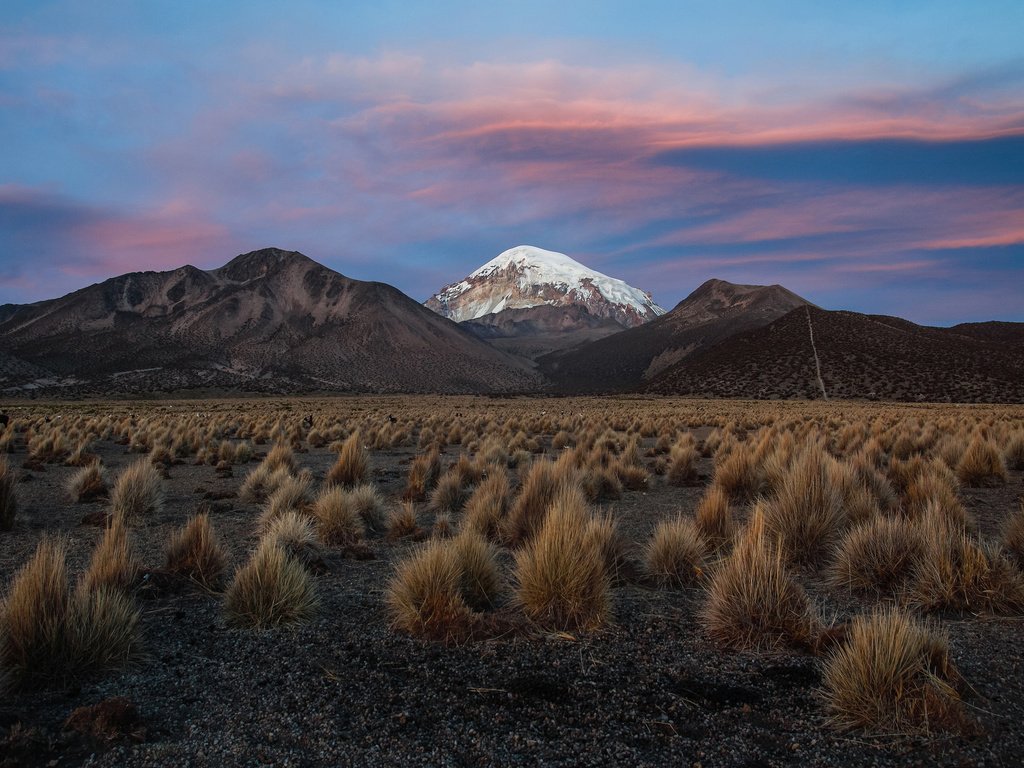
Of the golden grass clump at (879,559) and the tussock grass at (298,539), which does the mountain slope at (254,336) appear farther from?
the golden grass clump at (879,559)

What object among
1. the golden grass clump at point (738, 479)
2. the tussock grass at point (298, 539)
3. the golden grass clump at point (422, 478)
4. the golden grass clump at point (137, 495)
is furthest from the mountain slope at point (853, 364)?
the tussock grass at point (298, 539)

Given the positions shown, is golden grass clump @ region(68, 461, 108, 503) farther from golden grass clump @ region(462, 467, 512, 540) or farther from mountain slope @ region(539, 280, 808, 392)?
mountain slope @ region(539, 280, 808, 392)

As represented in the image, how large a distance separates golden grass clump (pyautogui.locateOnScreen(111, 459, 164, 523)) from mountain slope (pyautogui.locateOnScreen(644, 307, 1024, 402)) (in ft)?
184

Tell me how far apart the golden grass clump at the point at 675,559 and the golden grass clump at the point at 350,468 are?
7.18 m

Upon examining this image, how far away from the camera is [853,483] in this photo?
8.62 meters

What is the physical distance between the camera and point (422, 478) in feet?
37.2

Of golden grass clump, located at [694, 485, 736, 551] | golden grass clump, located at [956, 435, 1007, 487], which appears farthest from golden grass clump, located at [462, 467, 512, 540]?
golden grass clump, located at [956, 435, 1007, 487]

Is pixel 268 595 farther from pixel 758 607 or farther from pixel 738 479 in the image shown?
pixel 738 479

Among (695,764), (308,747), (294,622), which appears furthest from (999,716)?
(294,622)

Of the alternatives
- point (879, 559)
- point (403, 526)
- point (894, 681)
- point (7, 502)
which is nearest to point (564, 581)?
point (894, 681)

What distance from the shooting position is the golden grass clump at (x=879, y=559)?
17.9 feet

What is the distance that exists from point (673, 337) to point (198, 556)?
483ft

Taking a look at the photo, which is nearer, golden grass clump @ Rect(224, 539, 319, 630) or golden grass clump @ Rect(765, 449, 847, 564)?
golden grass clump @ Rect(224, 539, 319, 630)

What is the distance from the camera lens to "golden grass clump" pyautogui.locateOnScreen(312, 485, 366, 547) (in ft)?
24.8
